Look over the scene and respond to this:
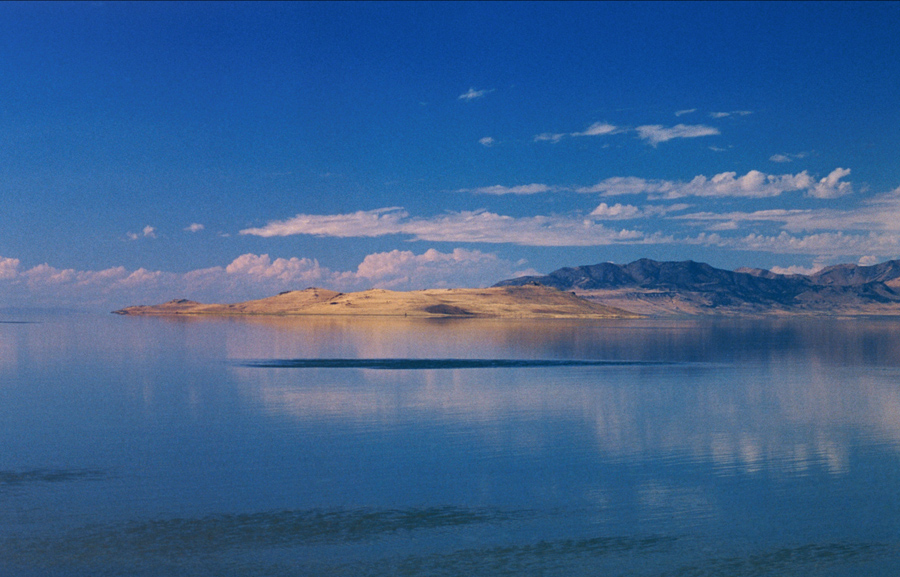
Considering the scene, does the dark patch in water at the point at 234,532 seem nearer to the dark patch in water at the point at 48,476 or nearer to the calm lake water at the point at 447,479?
the calm lake water at the point at 447,479

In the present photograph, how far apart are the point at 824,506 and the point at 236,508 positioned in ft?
73.2

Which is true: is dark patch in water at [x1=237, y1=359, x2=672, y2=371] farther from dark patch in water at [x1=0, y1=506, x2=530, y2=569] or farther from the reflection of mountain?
dark patch in water at [x1=0, y1=506, x2=530, y2=569]

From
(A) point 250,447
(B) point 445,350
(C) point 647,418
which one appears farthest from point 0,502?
(B) point 445,350

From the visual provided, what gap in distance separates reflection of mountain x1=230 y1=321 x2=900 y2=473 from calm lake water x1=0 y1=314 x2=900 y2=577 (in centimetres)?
30

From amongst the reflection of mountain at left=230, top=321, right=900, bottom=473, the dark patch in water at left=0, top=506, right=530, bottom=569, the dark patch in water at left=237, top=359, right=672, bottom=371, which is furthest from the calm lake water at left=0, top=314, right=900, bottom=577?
the dark patch in water at left=237, top=359, right=672, bottom=371

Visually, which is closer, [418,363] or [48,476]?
[48,476]

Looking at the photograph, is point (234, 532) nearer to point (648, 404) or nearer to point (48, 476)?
point (48, 476)

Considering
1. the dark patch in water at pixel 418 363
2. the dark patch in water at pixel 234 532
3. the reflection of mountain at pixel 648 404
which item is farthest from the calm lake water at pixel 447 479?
the dark patch in water at pixel 418 363

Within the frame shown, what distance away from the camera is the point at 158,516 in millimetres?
24375

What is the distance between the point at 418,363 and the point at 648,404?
3818 cm

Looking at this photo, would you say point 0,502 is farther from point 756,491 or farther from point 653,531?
point 756,491

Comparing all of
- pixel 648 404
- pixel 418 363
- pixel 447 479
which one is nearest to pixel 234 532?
pixel 447 479

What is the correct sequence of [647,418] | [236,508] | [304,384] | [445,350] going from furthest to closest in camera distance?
[445,350] → [304,384] → [647,418] → [236,508]

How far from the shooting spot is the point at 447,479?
2975 cm
